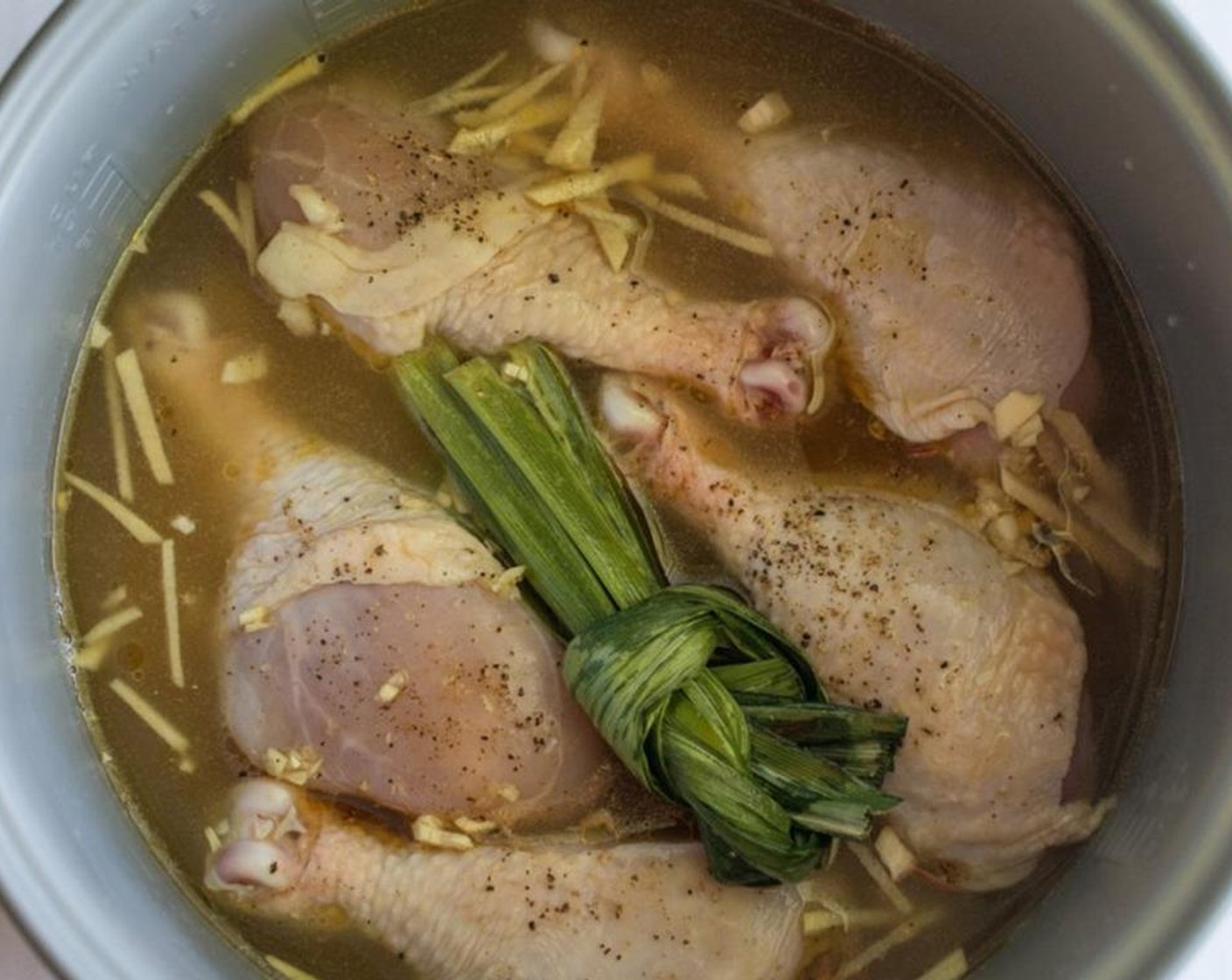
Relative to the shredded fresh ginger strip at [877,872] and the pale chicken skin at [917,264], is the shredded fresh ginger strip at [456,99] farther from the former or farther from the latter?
the shredded fresh ginger strip at [877,872]

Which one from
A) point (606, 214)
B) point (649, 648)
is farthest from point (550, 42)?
point (649, 648)

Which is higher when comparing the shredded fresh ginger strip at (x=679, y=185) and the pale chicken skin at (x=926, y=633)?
the shredded fresh ginger strip at (x=679, y=185)

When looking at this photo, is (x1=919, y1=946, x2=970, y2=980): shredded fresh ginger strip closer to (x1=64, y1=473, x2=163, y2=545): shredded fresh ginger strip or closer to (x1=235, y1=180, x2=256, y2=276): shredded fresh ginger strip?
(x1=64, y1=473, x2=163, y2=545): shredded fresh ginger strip

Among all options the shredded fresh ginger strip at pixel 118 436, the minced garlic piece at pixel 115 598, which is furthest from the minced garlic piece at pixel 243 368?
the minced garlic piece at pixel 115 598

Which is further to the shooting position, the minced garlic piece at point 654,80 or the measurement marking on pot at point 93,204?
the minced garlic piece at point 654,80

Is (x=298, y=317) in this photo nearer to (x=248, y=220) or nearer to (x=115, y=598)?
(x=248, y=220)

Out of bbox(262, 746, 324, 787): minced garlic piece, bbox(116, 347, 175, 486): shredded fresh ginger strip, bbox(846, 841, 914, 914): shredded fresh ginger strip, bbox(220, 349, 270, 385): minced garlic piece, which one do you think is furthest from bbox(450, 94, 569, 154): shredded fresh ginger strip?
bbox(846, 841, 914, 914): shredded fresh ginger strip

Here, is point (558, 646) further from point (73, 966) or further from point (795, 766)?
point (73, 966)
